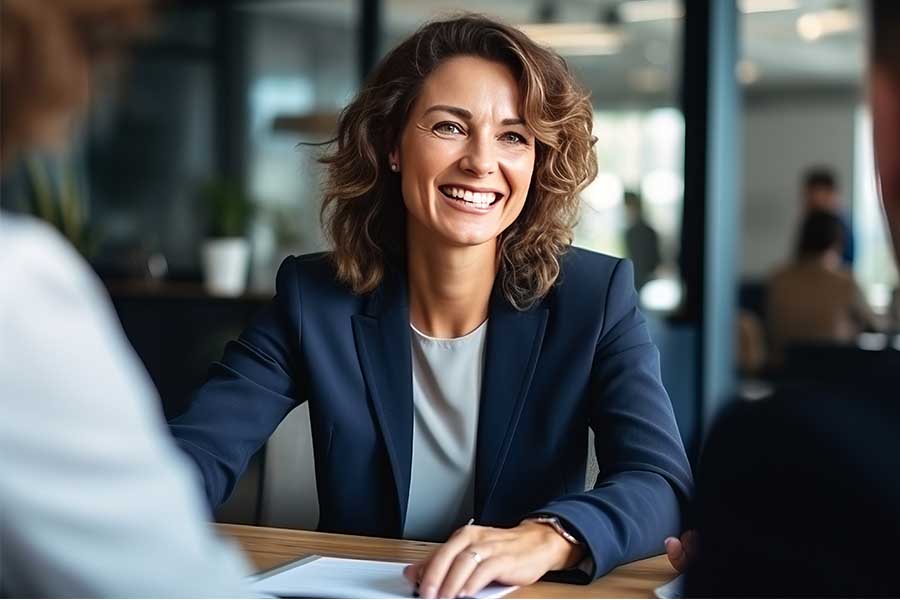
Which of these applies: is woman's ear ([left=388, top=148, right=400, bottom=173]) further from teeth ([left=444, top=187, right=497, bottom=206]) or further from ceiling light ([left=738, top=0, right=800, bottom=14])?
ceiling light ([left=738, top=0, right=800, bottom=14])

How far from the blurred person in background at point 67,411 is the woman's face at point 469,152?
1.32 meters

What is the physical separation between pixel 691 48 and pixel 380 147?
3264mm

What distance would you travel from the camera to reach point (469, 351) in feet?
6.46

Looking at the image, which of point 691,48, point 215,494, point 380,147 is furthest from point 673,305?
point 215,494

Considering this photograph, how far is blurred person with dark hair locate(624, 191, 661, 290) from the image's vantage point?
5551 millimetres

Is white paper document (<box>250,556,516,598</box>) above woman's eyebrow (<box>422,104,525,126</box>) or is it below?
below

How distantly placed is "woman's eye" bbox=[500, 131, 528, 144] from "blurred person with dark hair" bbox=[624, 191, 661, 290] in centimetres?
350

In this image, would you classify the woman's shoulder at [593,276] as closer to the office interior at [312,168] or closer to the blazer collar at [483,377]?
the blazer collar at [483,377]

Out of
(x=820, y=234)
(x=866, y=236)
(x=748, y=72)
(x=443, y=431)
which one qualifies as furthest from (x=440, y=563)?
(x=866, y=236)

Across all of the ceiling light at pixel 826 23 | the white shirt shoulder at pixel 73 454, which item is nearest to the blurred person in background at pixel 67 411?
the white shirt shoulder at pixel 73 454

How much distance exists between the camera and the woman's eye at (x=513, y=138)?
200 cm

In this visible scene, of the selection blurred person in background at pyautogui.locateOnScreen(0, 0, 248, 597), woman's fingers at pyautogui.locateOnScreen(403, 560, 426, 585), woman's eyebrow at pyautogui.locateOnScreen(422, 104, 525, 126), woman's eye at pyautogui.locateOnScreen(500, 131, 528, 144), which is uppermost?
woman's eyebrow at pyautogui.locateOnScreen(422, 104, 525, 126)

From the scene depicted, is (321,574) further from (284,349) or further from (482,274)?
(482,274)

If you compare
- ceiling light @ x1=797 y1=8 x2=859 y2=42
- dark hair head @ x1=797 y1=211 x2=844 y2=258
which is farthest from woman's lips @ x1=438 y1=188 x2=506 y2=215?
ceiling light @ x1=797 y1=8 x2=859 y2=42
